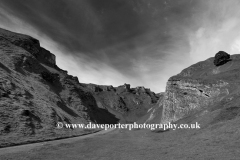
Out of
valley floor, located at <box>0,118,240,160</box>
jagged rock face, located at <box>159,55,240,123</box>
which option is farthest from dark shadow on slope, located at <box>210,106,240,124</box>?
jagged rock face, located at <box>159,55,240,123</box>

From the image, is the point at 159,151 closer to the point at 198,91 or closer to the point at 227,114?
the point at 227,114

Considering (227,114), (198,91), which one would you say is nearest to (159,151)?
(227,114)

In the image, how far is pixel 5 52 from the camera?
6297 centimetres

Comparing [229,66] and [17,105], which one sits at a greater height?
[229,66]

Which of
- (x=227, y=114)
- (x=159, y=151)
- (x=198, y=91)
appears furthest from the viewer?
(x=198, y=91)

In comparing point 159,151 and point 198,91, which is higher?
point 198,91

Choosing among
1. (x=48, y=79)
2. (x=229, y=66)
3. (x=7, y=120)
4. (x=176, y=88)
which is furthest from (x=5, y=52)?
(x=229, y=66)

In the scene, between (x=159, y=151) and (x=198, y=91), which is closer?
(x=159, y=151)

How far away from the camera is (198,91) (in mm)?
59594

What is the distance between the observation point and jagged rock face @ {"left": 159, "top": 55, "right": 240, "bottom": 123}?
50812 millimetres

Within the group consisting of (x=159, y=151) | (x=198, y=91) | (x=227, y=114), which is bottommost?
(x=159, y=151)

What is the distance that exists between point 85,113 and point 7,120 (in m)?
55.1

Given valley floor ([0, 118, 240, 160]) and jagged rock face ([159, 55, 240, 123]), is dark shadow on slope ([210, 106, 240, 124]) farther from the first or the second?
jagged rock face ([159, 55, 240, 123])

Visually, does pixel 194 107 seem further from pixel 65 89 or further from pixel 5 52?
pixel 5 52
